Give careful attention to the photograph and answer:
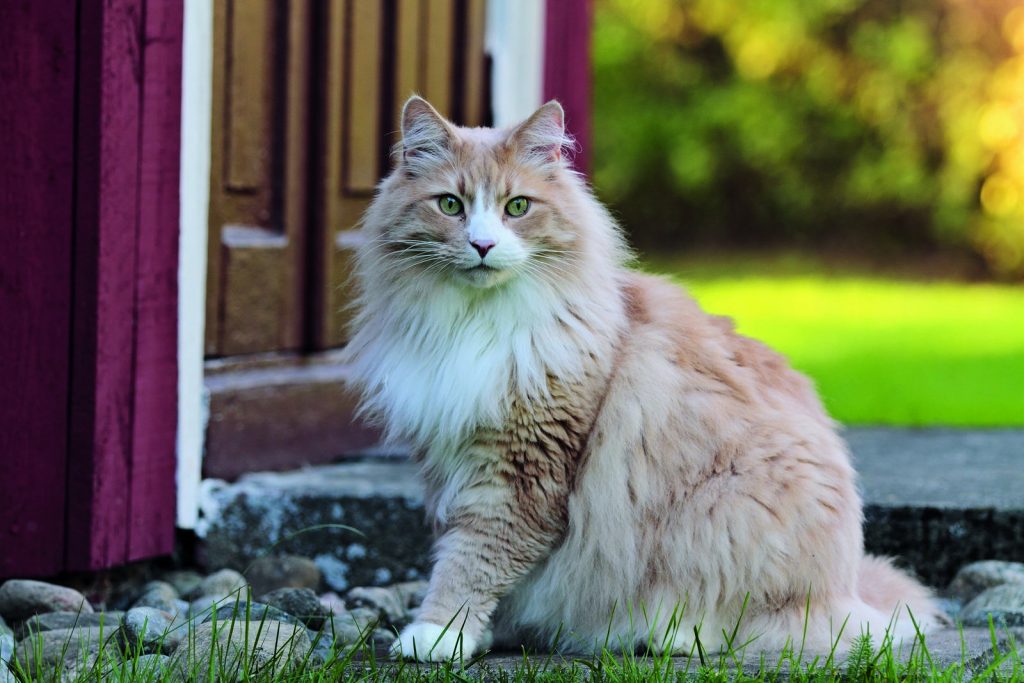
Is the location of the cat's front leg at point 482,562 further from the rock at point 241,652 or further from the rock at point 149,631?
the rock at point 149,631

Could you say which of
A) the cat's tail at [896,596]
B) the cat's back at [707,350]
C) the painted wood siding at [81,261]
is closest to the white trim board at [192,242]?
the painted wood siding at [81,261]

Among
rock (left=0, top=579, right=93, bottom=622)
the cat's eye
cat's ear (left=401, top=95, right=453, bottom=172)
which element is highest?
cat's ear (left=401, top=95, right=453, bottom=172)

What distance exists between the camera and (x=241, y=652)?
2.24 meters

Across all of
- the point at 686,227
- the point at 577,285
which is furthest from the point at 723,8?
the point at 577,285

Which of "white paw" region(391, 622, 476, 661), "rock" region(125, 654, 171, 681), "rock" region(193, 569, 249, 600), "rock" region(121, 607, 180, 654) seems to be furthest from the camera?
"rock" region(193, 569, 249, 600)

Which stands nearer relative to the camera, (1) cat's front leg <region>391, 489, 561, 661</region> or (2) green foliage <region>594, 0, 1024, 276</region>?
(1) cat's front leg <region>391, 489, 561, 661</region>

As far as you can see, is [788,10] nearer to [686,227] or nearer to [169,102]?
[686,227]

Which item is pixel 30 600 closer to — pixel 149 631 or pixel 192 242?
pixel 149 631

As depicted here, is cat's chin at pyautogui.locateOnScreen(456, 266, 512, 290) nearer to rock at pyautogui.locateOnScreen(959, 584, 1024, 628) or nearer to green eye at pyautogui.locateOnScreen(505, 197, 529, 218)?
green eye at pyautogui.locateOnScreen(505, 197, 529, 218)

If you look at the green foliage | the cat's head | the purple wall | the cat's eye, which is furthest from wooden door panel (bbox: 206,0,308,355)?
the green foliage

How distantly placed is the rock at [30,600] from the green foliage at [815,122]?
10229 millimetres

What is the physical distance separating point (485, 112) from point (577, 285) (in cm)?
243

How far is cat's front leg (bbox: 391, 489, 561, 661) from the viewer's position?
2.53 metres

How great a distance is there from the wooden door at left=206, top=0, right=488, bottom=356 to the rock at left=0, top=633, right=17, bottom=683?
1.31 metres
